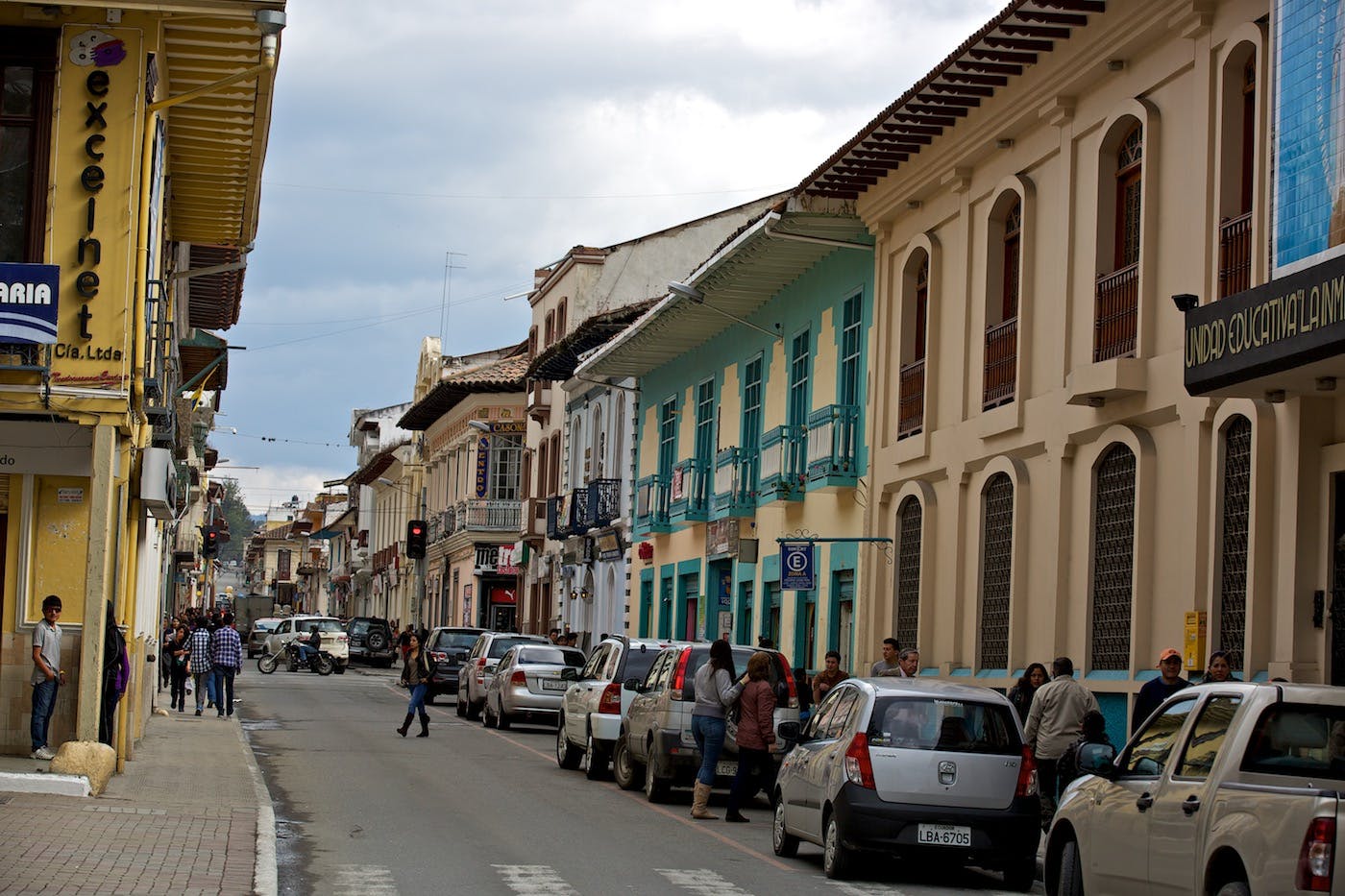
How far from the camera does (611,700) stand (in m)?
22.2

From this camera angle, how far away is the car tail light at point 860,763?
13648 millimetres

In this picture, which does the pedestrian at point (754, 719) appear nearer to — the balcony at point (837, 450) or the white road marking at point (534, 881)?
the white road marking at point (534, 881)

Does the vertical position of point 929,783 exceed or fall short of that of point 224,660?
it exceeds it

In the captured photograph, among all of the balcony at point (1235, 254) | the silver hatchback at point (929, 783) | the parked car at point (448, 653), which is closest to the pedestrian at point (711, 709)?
the silver hatchback at point (929, 783)

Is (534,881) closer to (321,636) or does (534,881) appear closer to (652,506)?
(652,506)

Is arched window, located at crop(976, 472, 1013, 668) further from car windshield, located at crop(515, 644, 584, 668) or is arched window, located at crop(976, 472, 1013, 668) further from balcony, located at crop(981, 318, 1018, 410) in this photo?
car windshield, located at crop(515, 644, 584, 668)

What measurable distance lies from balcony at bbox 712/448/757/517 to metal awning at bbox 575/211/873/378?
2.23 m

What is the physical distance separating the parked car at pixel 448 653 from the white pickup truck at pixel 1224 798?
30.9m

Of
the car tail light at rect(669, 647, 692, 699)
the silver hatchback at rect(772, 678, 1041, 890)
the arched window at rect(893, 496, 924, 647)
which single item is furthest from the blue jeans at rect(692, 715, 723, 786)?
the arched window at rect(893, 496, 924, 647)

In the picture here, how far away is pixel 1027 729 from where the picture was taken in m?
16.8

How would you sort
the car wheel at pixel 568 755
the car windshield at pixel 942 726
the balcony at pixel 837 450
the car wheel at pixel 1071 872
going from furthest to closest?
the balcony at pixel 837 450, the car wheel at pixel 568 755, the car windshield at pixel 942 726, the car wheel at pixel 1071 872

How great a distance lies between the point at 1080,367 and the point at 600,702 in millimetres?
7174

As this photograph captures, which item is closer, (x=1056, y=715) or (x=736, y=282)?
(x=1056, y=715)

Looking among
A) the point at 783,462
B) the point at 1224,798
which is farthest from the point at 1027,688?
the point at 783,462
